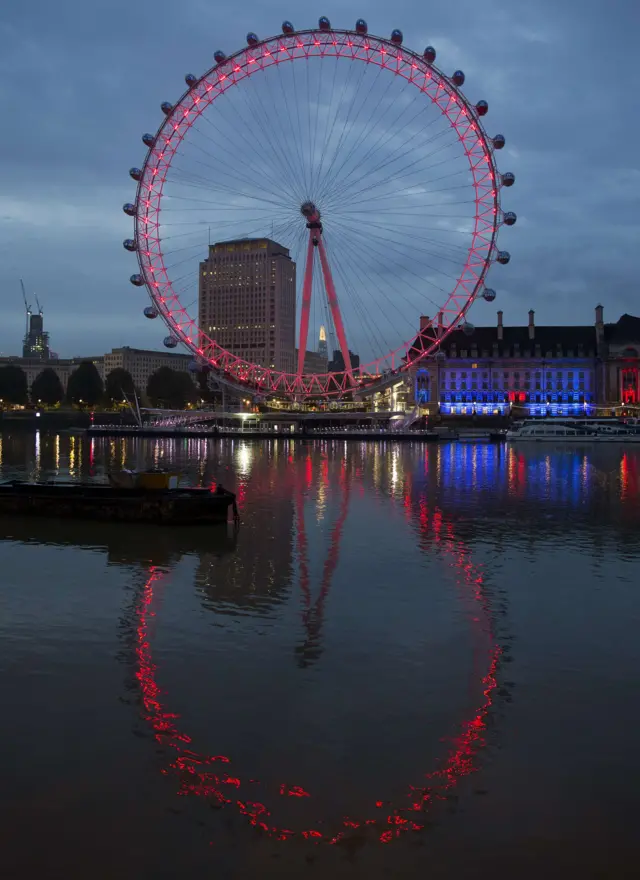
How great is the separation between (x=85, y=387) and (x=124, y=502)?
129 m

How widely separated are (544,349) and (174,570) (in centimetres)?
12520

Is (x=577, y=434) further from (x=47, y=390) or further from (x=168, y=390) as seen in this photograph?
(x=47, y=390)

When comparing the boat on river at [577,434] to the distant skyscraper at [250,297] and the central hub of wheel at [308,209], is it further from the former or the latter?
the central hub of wheel at [308,209]

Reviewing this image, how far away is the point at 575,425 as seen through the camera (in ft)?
363

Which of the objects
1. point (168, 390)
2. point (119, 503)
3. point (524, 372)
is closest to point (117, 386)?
point (168, 390)

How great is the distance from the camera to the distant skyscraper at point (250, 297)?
124312 millimetres

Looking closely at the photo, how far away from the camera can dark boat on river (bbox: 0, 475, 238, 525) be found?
25375mm

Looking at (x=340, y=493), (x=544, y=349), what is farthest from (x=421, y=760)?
(x=544, y=349)

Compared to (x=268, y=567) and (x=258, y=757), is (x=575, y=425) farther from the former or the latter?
(x=258, y=757)

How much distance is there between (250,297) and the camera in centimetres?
14062

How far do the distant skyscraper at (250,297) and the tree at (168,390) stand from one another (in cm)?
1154

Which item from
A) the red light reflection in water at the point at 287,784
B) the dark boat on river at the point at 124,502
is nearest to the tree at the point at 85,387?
the dark boat on river at the point at 124,502

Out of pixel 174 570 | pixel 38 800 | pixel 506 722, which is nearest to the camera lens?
pixel 38 800

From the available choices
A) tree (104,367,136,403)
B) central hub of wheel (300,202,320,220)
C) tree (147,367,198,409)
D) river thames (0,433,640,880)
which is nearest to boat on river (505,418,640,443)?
central hub of wheel (300,202,320,220)
